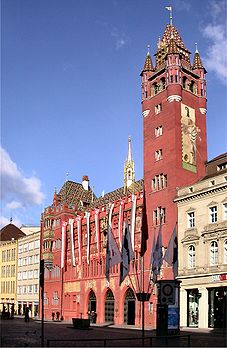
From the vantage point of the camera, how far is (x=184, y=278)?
53594 mm

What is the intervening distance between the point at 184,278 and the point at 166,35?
3422 cm

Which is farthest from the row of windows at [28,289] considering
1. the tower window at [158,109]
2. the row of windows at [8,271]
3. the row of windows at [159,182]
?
the tower window at [158,109]

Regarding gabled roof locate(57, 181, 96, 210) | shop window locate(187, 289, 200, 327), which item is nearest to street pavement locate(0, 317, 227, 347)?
shop window locate(187, 289, 200, 327)

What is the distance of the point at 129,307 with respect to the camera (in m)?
64.6

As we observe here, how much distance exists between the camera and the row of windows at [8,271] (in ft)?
368

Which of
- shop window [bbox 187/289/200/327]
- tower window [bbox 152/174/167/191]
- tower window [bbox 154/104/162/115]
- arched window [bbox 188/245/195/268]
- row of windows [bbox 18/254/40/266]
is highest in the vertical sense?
tower window [bbox 154/104/162/115]

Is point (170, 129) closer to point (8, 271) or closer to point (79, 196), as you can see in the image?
point (79, 196)

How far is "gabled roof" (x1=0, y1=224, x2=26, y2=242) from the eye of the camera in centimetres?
12450

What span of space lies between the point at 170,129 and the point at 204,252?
16.9 meters

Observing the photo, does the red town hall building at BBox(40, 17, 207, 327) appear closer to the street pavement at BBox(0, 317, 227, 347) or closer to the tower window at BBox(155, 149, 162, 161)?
the tower window at BBox(155, 149, 162, 161)

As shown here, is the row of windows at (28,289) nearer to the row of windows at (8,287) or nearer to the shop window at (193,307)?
the row of windows at (8,287)

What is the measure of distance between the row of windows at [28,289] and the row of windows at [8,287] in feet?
14.7

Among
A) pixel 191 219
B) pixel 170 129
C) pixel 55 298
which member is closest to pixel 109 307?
pixel 55 298

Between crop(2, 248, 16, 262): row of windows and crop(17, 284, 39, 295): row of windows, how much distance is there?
8516mm
